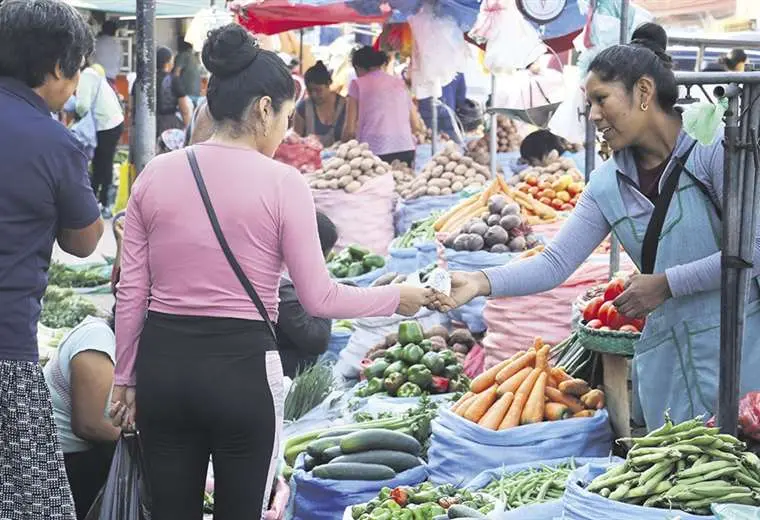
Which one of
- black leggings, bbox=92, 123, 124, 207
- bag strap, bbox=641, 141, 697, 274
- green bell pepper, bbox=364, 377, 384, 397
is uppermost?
bag strap, bbox=641, 141, 697, 274

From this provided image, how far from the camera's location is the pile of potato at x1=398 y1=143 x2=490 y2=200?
36.1ft

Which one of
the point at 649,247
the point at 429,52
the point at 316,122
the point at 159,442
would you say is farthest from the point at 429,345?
the point at 316,122

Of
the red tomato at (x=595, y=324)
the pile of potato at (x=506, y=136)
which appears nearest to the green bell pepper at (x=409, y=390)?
the red tomato at (x=595, y=324)

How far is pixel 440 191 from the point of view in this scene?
10.9 m

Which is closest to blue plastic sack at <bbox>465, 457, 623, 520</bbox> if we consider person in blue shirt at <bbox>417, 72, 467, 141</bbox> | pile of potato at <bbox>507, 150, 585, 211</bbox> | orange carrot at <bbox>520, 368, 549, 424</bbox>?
orange carrot at <bbox>520, 368, 549, 424</bbox>

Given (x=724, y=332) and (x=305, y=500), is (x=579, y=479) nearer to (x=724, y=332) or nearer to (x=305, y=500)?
(x=724, y=332)

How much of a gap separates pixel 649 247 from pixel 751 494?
90 centimetres

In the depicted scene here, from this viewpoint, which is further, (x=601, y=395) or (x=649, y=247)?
(x=601, y=395)

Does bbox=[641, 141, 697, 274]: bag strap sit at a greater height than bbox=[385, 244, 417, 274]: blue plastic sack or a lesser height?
greater

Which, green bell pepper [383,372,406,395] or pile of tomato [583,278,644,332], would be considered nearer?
pile of tomato [583,278,644,332]

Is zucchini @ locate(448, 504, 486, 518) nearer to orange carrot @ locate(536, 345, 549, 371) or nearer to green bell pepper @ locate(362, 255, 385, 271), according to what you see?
orange carrot @ locate(536, 345, 549, 371)

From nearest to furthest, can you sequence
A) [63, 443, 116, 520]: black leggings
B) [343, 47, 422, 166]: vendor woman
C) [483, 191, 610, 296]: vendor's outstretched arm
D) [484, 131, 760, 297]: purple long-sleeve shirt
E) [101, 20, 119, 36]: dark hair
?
[484, 131, 760, 297]: purple long-sleeve shirt → [483, 191, 610, 296]: vendor's outstretched arm → [63, 443, 116, 520]: black leggings → [343, 47, 422, 166]: vendor woman → [101, 20, 119, 36]: dark hair

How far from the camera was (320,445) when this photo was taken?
532 centimetres

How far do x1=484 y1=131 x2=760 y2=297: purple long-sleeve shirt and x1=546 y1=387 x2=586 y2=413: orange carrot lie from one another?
0.91 meters
